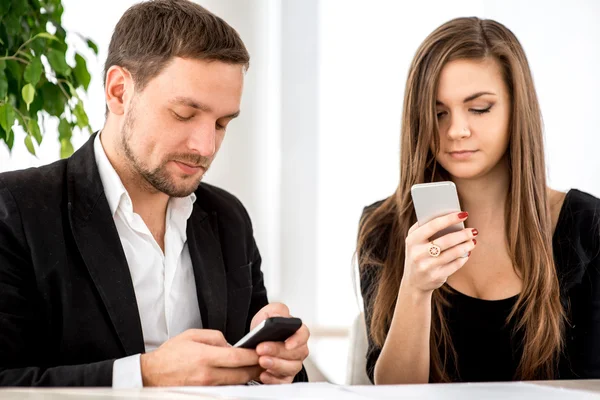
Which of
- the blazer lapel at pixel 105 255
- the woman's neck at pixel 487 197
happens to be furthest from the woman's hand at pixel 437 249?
the blazer lapel at pixel 105 255

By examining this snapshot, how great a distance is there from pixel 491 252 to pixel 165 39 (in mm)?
1005

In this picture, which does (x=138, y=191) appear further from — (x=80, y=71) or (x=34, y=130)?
(x=80, y=71)

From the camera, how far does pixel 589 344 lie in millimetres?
1870

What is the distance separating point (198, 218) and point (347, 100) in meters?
2.68

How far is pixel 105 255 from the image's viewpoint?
5.28 feet

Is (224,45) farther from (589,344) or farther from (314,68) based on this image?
(314,68)

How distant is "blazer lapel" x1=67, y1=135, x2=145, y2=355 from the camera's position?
5.20 ft

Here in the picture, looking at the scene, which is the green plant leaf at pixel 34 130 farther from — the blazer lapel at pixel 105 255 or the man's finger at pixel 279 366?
the man's finger at pixel 279 366

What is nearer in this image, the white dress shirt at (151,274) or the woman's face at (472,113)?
the white dress shirt at (151,274)

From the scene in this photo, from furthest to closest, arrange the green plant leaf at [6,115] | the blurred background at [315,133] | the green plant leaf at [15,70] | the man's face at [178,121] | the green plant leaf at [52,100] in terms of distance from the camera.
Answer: the blurred background at [315,133]
the green plant leaf at [52,100]
the green plant leaf at [15,70]
the green plant leaf at [6,115]
the man's face at [178,121]

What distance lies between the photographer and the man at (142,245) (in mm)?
1442

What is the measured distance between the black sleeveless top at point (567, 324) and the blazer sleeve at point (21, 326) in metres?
0.82

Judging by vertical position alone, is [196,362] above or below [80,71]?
below

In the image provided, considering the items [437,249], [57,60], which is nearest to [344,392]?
[437,249]
